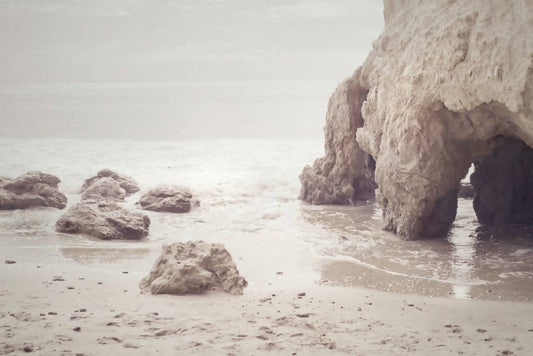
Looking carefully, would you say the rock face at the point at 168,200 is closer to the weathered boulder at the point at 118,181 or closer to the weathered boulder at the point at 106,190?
the weathered boulder at the point at 106,190

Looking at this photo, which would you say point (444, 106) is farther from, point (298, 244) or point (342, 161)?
point (342, 161)

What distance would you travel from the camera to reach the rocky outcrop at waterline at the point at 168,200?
9.98 m

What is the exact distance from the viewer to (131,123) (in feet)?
108

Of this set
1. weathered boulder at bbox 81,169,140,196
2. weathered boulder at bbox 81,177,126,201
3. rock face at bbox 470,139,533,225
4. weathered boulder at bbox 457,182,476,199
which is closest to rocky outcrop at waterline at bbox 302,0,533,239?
rock face at bbox 470,139,533,225

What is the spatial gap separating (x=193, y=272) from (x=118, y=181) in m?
7.14

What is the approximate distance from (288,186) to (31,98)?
1519 inches

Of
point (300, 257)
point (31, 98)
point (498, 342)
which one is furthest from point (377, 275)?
point (31, 98)

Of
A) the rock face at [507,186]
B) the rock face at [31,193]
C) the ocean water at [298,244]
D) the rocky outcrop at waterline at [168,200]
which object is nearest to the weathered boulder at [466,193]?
the ocean water at [298,244]

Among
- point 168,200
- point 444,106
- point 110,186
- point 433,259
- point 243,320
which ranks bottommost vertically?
point 243,320

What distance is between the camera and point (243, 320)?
14.7ft

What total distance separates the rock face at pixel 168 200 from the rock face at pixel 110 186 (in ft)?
2.98

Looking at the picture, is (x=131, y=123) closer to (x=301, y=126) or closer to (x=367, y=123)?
(x=301, y=126)

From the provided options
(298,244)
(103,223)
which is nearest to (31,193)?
(103,223)

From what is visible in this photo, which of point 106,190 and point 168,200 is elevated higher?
point 106,190
